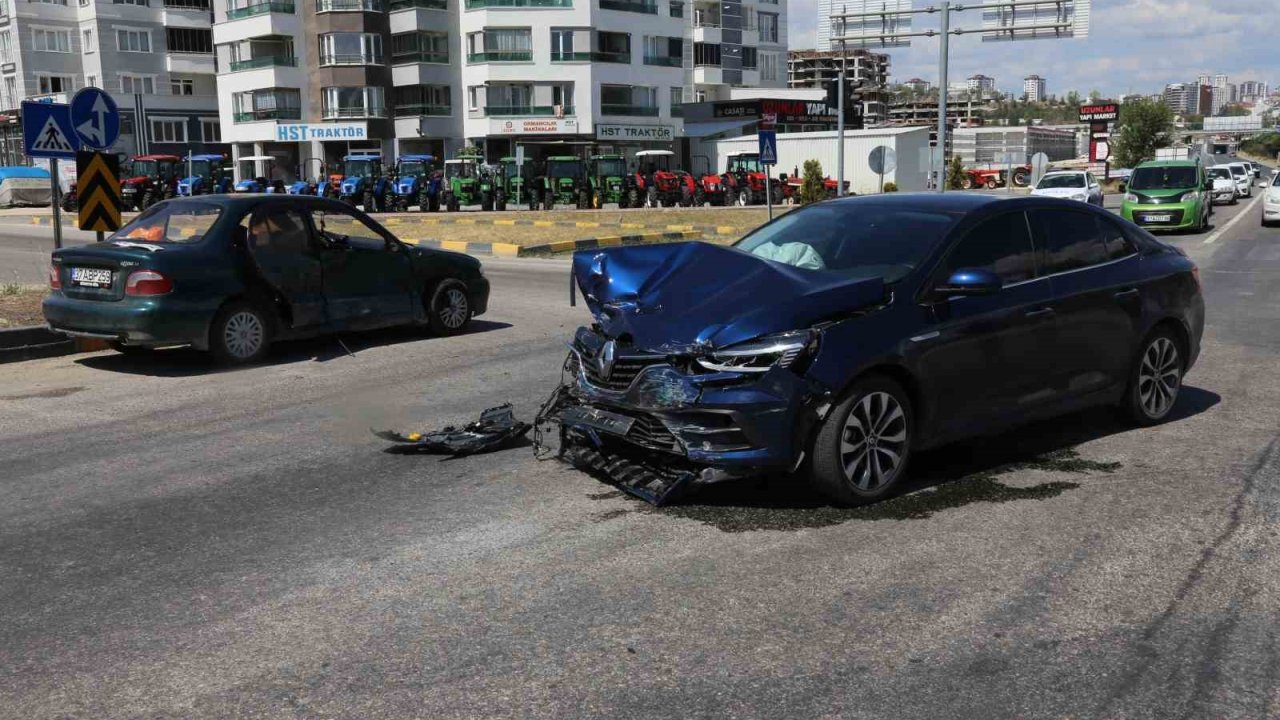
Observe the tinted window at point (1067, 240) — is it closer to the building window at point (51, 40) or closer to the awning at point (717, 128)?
the awning at point (717, 128)

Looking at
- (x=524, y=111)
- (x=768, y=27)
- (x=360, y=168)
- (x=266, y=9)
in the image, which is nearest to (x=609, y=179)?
(x=360, y=168)

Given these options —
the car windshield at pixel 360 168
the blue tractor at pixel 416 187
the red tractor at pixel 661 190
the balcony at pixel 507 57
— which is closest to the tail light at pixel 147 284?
the blue tractor at pixel 416 187

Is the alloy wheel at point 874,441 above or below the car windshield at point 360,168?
below

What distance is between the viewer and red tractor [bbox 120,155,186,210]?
42.7 m

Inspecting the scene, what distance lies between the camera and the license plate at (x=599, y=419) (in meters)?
5.54

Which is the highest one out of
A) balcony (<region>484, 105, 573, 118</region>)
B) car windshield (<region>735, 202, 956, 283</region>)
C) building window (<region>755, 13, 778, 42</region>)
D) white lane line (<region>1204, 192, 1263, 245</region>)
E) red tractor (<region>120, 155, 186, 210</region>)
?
building window (<region>755, 13, 778, 42</region>)

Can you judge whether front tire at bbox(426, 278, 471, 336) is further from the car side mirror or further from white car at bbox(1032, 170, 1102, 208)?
white car at bbox(1032, 170, 1102, 208)

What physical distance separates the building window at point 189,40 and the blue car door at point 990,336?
7615cm

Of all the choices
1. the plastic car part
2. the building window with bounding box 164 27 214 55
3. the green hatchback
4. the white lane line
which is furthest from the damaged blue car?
the building window with bounding box 164 27 214 55

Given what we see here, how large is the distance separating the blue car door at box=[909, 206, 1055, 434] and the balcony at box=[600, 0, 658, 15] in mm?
63037

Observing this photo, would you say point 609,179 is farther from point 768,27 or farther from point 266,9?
point 768,27

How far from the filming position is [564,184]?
1756 inches

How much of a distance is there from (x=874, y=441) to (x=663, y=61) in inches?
2629

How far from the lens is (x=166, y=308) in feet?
31.3
